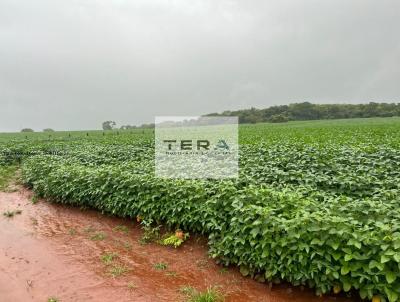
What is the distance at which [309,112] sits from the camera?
73.0 m

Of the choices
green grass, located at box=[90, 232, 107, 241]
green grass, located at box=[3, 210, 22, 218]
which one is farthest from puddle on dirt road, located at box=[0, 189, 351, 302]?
green grass, located at box=[3, 210, 22, 218]

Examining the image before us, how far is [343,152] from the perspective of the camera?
355 inches

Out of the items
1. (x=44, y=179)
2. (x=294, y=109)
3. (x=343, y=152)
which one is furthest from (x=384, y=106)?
(x=44, y=179)

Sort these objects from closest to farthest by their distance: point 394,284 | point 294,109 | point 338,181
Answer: point 394,284
point 338,181
point 294,109

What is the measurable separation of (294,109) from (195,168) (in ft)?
233

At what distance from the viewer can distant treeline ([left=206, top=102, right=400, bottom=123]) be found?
6806 centimetres

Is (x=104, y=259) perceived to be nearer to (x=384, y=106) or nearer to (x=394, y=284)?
(x=394, y=284)

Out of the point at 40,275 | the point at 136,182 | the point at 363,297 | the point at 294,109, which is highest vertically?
the point at 294,109

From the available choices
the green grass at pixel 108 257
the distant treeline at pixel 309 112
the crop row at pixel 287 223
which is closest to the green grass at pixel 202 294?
the crop row at pixel 287 223

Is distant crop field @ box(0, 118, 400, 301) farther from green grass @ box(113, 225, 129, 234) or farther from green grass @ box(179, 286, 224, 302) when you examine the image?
green grass @ box(179, 286, 224, 302)

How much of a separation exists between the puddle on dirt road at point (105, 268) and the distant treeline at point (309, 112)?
6586 centimetres

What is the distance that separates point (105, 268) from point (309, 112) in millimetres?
73483

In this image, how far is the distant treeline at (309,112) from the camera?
68.1 meters

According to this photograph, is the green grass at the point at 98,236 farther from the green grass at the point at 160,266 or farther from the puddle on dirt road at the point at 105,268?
the green grass at the point at 160,266
